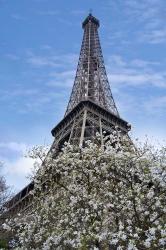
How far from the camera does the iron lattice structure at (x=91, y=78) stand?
57184mm

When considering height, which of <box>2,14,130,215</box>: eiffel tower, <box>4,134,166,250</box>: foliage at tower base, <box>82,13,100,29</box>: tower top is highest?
<box>82,13,100,29</box>: tower top

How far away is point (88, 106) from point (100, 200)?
122 feet

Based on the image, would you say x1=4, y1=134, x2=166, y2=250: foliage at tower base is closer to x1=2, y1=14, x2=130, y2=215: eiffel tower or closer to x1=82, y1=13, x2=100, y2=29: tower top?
x1=2, y1=14, x2=130, y2=215: eiffel tower

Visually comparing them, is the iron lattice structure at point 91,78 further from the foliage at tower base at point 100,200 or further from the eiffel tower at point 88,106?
the foliage at tower base at point 100,200

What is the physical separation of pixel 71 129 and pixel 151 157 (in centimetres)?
3480

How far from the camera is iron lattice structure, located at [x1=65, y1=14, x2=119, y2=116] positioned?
5718cm

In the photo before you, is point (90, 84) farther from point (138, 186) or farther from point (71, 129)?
point (138, 186)

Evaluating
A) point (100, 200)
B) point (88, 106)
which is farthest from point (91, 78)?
point (100, 200)

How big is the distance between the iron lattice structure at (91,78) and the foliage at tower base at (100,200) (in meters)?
39.4

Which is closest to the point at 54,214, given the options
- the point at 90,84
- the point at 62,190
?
the point at 62,190

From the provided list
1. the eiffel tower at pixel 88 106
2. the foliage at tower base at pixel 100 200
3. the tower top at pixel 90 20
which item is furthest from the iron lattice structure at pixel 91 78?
the foliage at tower base at pixel 100 200

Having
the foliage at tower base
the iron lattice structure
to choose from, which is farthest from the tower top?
the foliage at tower base

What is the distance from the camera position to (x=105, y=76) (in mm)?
61188

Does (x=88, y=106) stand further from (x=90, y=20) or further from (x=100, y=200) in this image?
(x=100, y=200)
